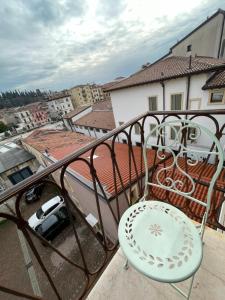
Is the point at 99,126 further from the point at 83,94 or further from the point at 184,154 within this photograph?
the point at 83,94

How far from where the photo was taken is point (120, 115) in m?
10.9

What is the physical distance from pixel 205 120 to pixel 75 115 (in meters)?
14.3

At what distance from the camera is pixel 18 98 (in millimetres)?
66562

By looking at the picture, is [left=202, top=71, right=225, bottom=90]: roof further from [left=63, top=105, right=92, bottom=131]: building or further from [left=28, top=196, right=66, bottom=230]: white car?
[left=63, top=105, right=92, bottom=131]: building

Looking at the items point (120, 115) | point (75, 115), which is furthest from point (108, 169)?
point (75, 115)

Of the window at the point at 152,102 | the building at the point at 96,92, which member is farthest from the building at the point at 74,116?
the building at the point at 96,92

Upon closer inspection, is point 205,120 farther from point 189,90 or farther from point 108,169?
point 108,169

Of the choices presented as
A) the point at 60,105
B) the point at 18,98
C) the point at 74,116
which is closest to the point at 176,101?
the point at 74,116

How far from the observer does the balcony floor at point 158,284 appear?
1035mm

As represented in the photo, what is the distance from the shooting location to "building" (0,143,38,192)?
10391 mm

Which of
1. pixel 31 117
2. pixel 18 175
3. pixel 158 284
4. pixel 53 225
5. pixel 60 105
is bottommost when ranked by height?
pixel 18 175

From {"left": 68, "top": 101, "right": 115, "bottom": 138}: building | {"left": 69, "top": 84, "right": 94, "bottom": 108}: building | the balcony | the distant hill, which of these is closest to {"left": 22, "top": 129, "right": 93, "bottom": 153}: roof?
the balcony

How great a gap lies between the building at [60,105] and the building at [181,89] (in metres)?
30.4

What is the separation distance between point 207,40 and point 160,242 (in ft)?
52.1
